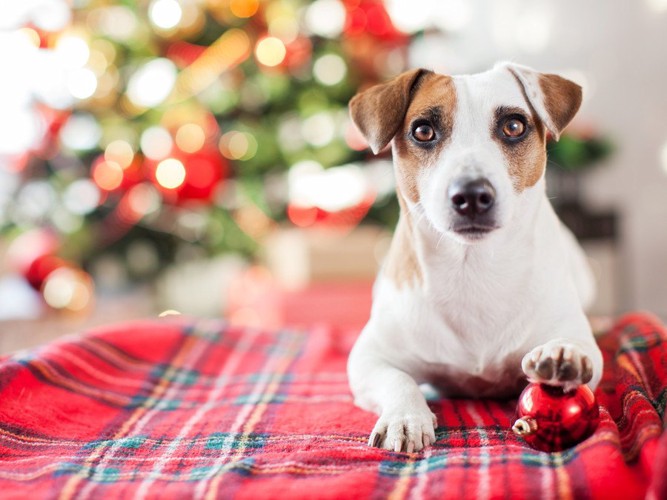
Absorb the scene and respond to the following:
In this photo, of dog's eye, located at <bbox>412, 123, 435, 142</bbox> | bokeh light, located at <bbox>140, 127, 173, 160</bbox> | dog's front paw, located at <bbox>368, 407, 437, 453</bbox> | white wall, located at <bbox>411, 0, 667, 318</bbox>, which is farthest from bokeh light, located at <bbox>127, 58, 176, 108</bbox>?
dog's front paw, located at <bbox>368, 407, 437, 453</bbox>

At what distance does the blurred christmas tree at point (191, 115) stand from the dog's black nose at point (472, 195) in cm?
197

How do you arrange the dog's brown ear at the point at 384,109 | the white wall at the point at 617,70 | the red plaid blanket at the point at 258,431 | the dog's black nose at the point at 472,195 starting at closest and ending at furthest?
the red plaid blanket at the point at 258,431 → the dog's black nose at the point at 472,195 → the dog's brown ear at the point at 384,109 → the white wall at the point at 617,70

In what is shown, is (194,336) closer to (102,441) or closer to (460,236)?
(102,441)

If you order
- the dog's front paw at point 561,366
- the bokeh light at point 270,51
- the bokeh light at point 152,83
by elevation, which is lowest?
the dog's front paw at point 561,366

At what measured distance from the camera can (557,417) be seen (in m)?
1.13

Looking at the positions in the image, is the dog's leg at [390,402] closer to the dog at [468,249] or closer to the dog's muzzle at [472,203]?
the dog at [468,249]

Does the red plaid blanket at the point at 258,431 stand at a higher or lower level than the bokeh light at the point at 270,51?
lower

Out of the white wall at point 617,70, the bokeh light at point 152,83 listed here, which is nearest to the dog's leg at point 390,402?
the bokeh light at point 152,83

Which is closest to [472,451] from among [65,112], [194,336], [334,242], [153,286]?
[194,336]

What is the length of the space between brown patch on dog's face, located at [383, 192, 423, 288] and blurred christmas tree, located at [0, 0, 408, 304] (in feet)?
5.41

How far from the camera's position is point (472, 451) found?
116 cm

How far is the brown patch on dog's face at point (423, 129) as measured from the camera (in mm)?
1417

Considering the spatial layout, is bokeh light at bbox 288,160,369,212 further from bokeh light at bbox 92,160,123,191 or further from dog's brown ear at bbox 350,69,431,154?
dog's brown ear at bbox 350,69,431,154

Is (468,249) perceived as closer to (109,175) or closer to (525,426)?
(525,426)
